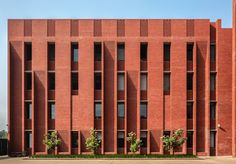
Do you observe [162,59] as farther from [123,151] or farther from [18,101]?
[18,101]

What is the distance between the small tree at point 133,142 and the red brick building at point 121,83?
866mm

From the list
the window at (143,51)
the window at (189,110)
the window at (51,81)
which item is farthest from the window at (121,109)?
the window at (51,81)

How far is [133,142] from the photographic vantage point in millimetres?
29422

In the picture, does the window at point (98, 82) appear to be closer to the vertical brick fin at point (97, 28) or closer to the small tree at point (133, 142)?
the vertical brick fin at point (97, 28)

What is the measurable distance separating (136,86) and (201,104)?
8.20m

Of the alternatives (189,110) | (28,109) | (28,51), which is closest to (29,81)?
(28,109)

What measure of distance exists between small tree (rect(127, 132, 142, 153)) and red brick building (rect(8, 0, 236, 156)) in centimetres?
87

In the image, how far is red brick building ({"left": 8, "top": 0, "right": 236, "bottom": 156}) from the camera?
30.3 m

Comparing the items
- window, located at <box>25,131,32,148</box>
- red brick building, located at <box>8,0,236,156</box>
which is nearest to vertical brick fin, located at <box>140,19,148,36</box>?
red brick building, located at <box>8,0,236,156</box>

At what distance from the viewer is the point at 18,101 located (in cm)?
3088

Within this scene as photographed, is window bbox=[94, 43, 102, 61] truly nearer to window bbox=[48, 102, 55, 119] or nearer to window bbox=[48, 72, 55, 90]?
window bbox=[48, 72, 55, 90]

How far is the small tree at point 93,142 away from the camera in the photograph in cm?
2875

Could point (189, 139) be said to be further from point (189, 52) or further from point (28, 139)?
point (28, 139)

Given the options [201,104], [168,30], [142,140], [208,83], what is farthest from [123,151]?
[168,30]
